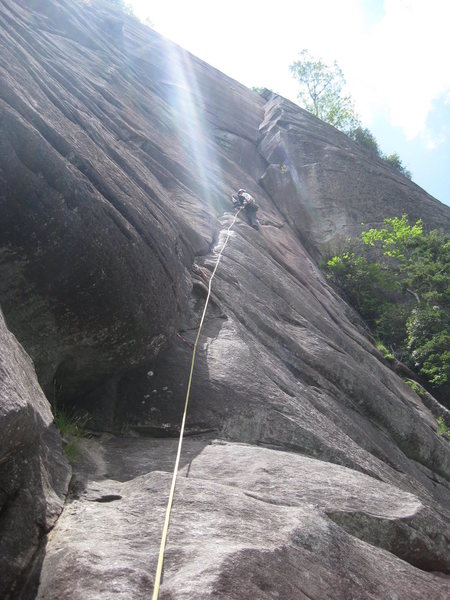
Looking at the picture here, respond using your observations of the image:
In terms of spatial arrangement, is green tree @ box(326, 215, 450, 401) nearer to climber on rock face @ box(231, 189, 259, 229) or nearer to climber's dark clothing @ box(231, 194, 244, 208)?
climber on rock face @ box(231, 189, 259, 229)

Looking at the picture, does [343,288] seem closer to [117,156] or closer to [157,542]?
[117,156]

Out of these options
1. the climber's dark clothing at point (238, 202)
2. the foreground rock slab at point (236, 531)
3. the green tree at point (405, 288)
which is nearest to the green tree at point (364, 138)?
the green tree at point (405, 288)

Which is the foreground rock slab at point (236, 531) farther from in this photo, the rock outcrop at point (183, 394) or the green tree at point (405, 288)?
the green tree at point (405, 288)

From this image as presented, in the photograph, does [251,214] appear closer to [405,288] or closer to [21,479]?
[405,288]

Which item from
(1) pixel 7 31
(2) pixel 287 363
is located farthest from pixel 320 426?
(1) pixel 7 31

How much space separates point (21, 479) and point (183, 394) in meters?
3.11

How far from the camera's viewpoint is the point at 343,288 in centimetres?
2248

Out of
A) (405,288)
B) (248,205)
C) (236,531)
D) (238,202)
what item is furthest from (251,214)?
(236,531)

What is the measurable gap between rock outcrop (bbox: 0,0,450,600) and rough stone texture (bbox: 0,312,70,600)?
16 centimetres

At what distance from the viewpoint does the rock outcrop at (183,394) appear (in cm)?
397

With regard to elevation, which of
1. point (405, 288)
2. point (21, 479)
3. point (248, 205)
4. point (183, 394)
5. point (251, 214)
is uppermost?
point (405, 288)

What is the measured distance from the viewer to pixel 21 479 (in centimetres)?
410

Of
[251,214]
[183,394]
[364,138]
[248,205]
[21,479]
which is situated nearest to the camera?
[21,479]

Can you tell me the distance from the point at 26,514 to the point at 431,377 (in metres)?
17.5
